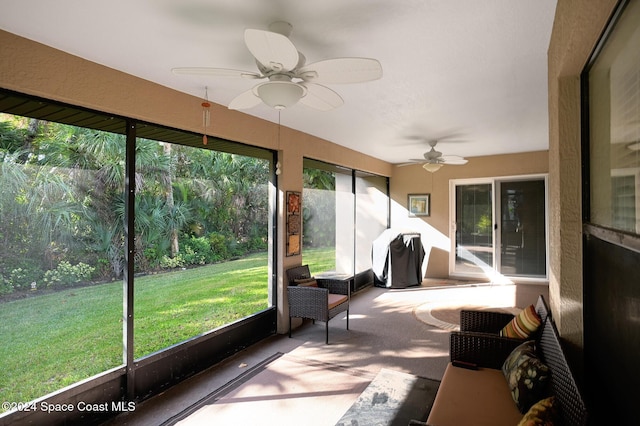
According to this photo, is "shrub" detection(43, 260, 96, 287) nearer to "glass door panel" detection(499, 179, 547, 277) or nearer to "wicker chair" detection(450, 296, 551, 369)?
"wicker chair" detection(450, 296, 551, 369)

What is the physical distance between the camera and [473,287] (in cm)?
622

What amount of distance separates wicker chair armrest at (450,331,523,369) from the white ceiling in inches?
74.3

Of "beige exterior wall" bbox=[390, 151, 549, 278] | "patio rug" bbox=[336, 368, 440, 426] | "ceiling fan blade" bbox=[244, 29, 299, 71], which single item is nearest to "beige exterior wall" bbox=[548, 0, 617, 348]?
"patio rug" bbox=[336, 368, 440, 426]

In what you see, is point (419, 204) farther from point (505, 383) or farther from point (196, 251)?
point (505, 383)

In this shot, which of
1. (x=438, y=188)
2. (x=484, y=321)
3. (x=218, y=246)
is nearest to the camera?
(x=484, y=321)

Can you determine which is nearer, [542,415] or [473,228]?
[542,415]

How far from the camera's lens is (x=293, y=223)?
14.0ft

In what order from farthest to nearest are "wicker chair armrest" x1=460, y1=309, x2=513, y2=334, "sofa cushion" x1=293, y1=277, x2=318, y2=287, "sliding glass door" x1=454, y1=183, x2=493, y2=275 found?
"sliding glass door" x1=454, y1=183, x2=493, y2=275, "sofa cushion" x1=293, y1=277, x2=318, y2=287, "wicker chair armrest" x1=460, y1=309, x2=513, y2=334

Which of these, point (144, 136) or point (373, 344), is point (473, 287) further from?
point (144, 136)

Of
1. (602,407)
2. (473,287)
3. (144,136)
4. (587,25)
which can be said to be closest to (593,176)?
(587,25)

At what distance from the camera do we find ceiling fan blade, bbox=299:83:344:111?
201 cm

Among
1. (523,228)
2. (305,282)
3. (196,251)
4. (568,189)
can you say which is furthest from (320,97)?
(523,228)

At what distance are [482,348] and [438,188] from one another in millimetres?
5235

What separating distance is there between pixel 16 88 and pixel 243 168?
2028 mm
